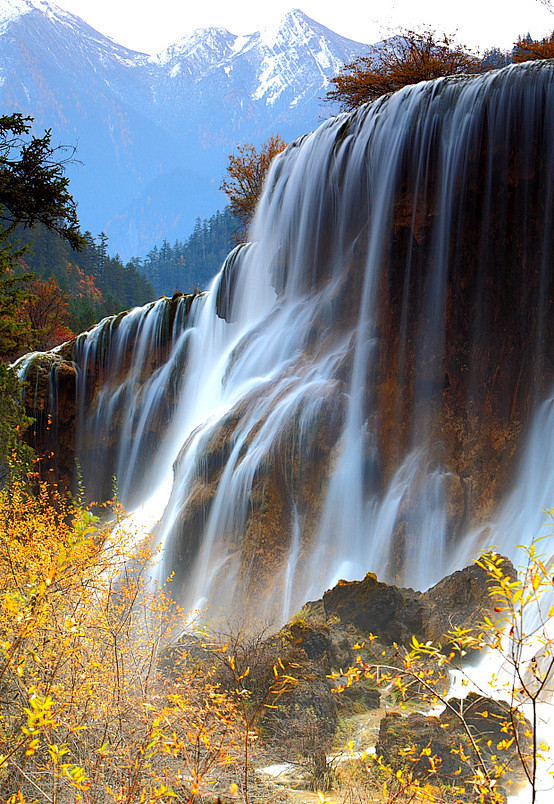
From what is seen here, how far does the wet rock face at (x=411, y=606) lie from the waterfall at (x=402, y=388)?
63.4 inches

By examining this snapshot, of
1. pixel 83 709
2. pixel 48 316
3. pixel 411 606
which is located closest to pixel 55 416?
pixel 411 606

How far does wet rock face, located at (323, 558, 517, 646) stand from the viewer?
27.0 ft

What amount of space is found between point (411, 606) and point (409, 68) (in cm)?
1783

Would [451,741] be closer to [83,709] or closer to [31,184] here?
[83,709]

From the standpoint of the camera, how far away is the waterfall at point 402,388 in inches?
436

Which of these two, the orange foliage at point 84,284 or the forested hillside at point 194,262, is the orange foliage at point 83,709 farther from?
the forested hillside at point 194,262

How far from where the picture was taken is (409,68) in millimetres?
20875

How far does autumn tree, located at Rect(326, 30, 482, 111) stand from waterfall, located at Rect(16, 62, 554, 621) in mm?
8047

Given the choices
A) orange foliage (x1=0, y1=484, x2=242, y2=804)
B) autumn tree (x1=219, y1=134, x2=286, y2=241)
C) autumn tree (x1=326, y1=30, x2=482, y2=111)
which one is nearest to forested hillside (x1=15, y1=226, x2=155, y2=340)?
autumn tree (x1=219, y1=134, x2=286, y2=241)

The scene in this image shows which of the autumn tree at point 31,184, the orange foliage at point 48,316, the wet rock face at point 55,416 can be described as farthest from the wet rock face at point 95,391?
the orange foliage at point 48,316

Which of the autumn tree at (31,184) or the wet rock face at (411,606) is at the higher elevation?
the autumn tree at (31,184)

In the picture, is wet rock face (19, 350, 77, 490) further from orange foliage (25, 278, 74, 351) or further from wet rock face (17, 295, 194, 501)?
orange foliage (25, 278, 74, 351)

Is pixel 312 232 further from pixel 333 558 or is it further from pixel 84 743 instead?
pixel 84 743

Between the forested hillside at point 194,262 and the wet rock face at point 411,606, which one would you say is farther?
the forested hillside at point 194,262
